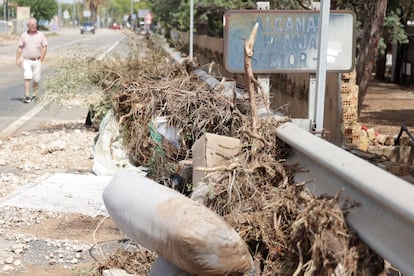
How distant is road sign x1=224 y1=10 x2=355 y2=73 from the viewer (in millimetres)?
6309

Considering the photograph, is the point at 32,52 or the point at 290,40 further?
the point at 32,52

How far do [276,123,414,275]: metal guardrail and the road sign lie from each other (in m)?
2.33

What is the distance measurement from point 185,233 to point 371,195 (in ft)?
3.05

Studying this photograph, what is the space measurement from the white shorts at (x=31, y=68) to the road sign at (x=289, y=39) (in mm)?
9728

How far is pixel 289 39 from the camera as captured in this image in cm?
637

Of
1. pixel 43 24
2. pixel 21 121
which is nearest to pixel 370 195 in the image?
pixel 21 121

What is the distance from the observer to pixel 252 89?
205 inches

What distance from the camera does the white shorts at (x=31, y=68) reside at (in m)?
15.2

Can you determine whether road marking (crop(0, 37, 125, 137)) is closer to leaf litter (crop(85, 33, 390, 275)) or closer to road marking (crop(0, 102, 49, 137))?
road marking (crop(0, 102, 49, 137))

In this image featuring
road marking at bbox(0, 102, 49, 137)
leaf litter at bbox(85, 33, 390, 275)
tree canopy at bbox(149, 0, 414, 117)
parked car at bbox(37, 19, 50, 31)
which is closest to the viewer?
leaf litter at bbox(85, 33, 390, 275)

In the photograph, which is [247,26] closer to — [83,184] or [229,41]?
[229,41]

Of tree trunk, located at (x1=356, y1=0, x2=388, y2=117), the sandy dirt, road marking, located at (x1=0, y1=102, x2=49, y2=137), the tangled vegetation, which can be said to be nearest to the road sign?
the tangled vegetation

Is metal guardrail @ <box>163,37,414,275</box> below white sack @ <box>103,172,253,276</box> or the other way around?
the other way around

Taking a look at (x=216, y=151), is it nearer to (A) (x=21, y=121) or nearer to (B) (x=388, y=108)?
(A) (x=21, y=121)
